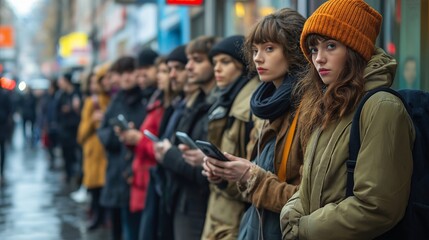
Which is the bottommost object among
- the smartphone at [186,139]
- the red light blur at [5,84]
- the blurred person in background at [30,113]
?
the blurred person in background at [30,113]

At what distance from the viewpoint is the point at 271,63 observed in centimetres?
407

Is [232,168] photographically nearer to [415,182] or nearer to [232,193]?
[232,193]

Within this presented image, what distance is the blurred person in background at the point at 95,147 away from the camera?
992cm

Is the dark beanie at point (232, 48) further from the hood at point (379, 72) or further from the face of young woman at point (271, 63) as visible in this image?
the hood at point (379, 72)

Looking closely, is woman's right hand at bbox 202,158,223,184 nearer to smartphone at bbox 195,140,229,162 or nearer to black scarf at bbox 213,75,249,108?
smartphone at bbox 195,140,229,162

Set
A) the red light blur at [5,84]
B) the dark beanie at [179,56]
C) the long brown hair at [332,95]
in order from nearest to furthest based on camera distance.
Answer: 1. the long brown hair at [332,95]
2. the dark beanie at [179,56]
3. the red light blur at [5,84]

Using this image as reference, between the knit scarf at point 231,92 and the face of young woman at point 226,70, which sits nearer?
the knit scarf at point 231,92

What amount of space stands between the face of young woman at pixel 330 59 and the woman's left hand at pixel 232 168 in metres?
0.91

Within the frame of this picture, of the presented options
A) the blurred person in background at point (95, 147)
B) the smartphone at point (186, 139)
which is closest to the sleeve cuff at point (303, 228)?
the smartphone at point (186, 139)

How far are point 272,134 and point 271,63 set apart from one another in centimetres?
36

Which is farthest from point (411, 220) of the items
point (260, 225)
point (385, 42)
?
point (385, 42)

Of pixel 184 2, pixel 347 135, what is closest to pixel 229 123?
pixel 347 135

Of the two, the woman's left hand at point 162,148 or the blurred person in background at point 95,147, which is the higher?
the woman's left hand at point 162,148

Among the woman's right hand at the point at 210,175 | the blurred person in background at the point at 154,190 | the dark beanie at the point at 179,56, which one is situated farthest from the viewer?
the blurred person in background at the point at 154,190
